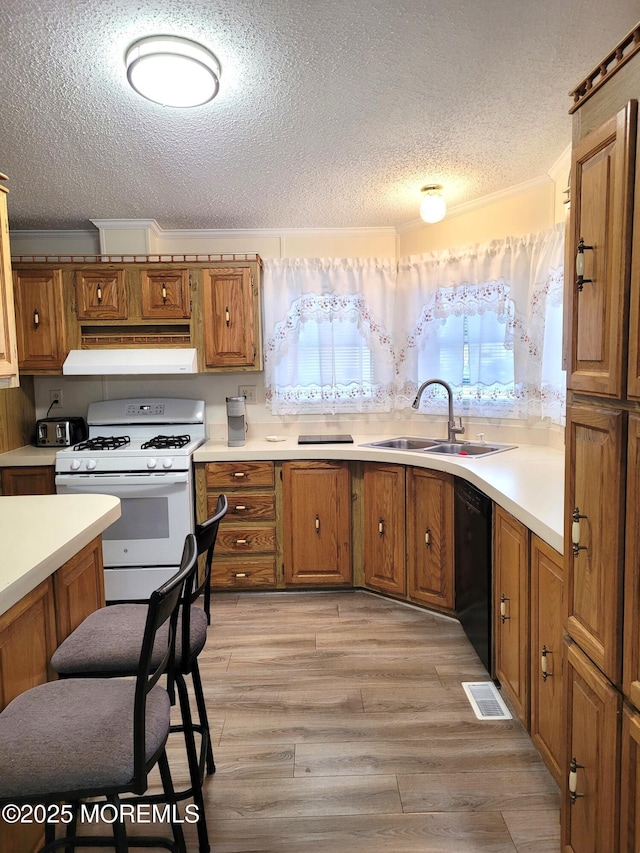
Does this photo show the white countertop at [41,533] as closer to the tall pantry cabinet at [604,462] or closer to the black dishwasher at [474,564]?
the tall pantry cabinet at [604,462]

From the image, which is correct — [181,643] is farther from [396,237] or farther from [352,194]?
[396,237]

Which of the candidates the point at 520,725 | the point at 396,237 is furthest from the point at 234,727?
the point at 396,237

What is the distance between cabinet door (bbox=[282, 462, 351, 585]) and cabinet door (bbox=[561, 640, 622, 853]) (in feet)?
6.77

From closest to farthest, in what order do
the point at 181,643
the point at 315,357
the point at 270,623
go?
1. the point at 181,643
2. the point at 270,623
3. the point at 315,357

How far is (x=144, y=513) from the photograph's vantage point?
3.15 m

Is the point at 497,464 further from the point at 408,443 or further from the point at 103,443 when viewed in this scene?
the point at 103,443

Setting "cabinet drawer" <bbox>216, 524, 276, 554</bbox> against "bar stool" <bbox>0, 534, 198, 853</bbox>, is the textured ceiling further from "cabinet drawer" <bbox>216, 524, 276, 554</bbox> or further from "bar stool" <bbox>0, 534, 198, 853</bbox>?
"cabinet drawer" <bbox>216, 524, 276, 554</bbox>

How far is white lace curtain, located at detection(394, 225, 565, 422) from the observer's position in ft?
9.52

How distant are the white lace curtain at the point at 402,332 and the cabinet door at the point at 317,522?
625 millimetres

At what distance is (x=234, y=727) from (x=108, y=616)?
2.68 ft

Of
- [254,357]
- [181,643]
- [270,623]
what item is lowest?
[270,623]

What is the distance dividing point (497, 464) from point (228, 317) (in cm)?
194

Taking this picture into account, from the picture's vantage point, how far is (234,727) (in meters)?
2.07

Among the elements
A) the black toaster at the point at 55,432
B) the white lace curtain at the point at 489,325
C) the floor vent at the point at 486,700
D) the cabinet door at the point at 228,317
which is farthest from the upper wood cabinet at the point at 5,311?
the white lace curtain at the point at 489,325
